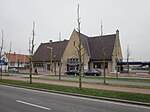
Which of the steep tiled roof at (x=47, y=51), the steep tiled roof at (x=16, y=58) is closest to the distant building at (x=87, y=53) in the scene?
the steep tiled roof at (x=47, y=51)

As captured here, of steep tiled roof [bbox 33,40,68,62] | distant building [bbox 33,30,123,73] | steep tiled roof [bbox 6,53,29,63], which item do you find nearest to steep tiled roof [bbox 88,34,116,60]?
distant building [bbox 33,30,123,73]

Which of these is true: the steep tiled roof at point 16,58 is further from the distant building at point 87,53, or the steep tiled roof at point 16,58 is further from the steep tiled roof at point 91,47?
the distant building at point 87,53

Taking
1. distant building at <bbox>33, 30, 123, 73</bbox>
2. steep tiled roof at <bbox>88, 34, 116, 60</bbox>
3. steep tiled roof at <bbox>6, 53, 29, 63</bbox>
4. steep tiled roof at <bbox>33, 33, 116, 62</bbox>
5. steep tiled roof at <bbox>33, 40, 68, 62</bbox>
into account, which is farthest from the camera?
steep tiled roof at <bbox>6, 53, 29, 63</bbox>

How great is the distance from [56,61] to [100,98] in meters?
45.1

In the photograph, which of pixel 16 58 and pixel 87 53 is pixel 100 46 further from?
pixel 16 58

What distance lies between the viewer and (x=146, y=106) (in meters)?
9.70

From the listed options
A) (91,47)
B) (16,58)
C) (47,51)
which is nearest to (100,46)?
(91,47)

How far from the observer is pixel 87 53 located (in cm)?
5088

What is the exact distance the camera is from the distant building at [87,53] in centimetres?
4897

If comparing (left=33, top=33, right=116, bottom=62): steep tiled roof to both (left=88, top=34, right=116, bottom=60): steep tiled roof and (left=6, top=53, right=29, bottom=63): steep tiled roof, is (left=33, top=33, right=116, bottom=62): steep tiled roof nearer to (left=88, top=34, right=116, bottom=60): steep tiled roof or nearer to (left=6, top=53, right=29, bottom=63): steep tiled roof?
(left=88, top=34, right=116, bottom=60): steep tiled roof

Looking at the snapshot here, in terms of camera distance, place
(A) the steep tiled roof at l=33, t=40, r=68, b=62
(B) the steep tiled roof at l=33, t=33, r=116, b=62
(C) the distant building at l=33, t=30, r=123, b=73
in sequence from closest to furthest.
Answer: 1. (C) the distant building at l=33, t=30, r=123, b=73
2. (B) the steep tiled roof at l=33, t=33, r=116, b=62
3. (A) the steep tiled roof at l=33, t=40, r=68, b=62

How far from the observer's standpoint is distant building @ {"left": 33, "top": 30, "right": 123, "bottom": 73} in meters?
49.0

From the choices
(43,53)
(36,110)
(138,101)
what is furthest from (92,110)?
(43,53)

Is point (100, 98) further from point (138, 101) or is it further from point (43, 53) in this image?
point (43, 53)
